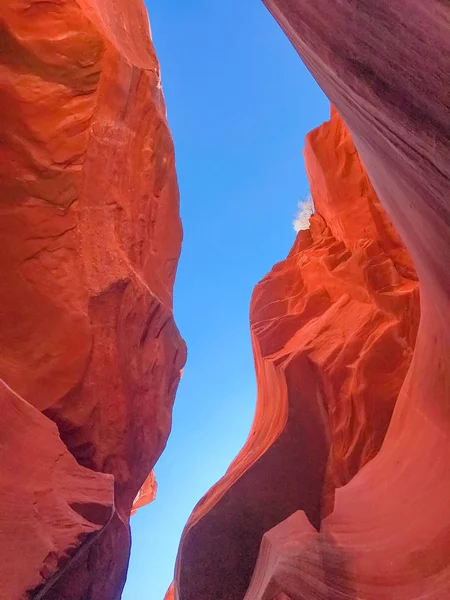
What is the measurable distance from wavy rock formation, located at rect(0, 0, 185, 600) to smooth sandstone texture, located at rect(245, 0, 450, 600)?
241 cm

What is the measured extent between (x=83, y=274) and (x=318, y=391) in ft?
13.3

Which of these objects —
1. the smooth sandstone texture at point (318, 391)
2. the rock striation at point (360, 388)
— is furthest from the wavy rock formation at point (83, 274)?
the rock striation at point (360, 388)

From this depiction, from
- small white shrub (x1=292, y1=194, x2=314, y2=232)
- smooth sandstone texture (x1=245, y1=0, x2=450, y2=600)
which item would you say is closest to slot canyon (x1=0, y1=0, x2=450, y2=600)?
smooth sandstone texture (x1=245, y1=0, x2=450, y2=600)

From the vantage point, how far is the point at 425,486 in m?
4.50

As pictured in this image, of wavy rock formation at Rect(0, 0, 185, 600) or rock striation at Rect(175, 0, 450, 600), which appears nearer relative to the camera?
rock striation at Rect(175, 0, 450, 600)

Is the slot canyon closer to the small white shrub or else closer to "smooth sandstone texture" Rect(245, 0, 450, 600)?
"smooth sandstone texture" Rect(245, 0, 450, 600)

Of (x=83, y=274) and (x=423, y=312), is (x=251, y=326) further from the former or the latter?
(x=423, y=312)

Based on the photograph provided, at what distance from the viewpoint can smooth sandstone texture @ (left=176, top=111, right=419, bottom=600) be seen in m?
6.77

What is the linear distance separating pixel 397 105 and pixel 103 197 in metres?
5.02

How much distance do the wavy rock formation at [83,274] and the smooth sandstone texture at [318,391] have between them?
141 centimetres

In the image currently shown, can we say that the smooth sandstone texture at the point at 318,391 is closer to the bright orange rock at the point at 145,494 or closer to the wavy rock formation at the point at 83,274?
the wavy rock formation at the point at 83,274

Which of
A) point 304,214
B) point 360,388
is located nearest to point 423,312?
point 360,388

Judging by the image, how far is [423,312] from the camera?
5566mm

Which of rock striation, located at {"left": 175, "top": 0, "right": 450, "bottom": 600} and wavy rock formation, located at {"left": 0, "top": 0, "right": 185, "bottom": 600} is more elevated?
wavy rock formation, located at {"left": 0, "top": 0, "right": 185, "bottom": 600}
